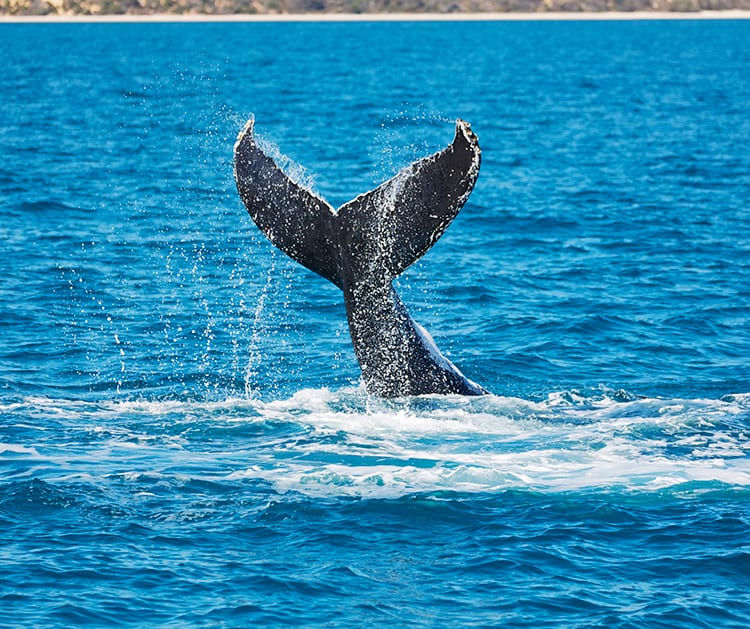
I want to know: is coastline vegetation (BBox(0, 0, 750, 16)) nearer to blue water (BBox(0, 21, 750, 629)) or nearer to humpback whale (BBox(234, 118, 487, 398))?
blue water (BBox(0, 21, 750, 629))

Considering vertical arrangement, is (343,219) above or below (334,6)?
below

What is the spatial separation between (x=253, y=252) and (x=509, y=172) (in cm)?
1179

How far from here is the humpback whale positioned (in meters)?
10.7

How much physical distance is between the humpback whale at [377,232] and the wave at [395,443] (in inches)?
18.0

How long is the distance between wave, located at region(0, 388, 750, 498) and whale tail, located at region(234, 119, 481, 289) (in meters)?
1.50

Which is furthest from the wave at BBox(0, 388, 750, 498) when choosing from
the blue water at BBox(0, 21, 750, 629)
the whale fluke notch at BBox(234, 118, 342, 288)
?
the whale fluke notch at BBox(234, 118, 342, 288)

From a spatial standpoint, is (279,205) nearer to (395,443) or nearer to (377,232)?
(377,232)

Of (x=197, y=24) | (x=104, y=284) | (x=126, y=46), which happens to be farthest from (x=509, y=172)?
(x=197, y=24)

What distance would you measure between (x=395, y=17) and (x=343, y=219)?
147m

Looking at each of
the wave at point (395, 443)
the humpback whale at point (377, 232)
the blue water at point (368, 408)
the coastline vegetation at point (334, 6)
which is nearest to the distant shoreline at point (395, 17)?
the coastline vegetation at point (334, 6)

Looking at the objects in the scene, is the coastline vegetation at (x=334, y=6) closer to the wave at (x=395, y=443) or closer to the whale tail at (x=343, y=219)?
the wave at (x=395, y=443)

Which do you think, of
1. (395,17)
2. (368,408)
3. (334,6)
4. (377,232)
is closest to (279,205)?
(377,232)

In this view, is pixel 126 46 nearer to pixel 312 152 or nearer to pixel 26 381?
pixel 312 152

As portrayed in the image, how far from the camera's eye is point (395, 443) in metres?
11.9
